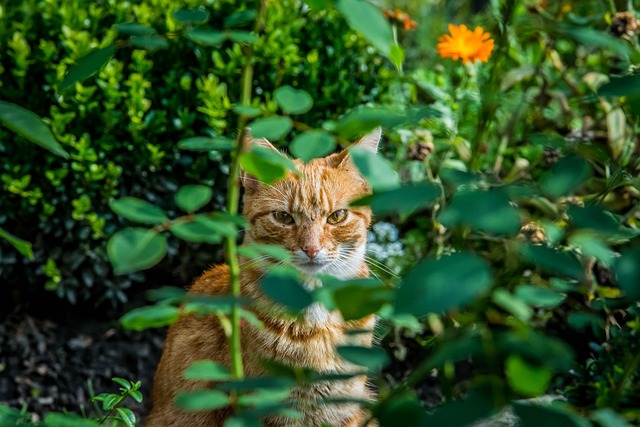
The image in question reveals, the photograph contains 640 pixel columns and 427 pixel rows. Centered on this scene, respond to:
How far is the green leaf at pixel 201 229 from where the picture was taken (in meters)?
1.31

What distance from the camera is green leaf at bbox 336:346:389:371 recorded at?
1271mm

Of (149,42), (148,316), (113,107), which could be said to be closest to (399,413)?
(148,316)

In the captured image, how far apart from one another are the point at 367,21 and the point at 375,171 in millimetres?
228

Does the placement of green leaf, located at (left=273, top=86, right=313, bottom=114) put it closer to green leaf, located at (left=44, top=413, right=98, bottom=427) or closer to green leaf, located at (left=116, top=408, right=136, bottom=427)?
green leaf, located at (left=44, top=413, right=98, bottom=427)

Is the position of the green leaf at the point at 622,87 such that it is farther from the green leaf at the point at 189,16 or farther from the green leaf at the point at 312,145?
the green leaf at the point at 189,16

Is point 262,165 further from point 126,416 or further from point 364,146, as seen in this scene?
point 364,146

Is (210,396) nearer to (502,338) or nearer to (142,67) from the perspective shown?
(502,338)

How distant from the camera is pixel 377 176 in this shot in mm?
1321

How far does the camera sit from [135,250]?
1.28 m

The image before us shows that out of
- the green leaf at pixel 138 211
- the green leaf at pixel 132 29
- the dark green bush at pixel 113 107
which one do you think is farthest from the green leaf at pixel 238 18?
the dark green bush at pixel 113 107

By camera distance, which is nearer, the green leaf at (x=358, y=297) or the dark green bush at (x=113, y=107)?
the green leaf at (x=358, y=297)

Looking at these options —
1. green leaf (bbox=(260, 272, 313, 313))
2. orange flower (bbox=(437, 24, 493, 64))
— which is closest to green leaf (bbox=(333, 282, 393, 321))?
green leaf (bbox=(260, 272, 313, 313))

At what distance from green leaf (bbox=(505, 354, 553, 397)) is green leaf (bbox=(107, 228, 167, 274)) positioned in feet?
1.73

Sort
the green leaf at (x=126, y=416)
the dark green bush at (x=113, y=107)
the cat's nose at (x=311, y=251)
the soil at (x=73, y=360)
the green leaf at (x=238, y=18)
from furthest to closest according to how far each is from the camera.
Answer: the soil at (x=73, y=360), the dark green bush at (x=113, y=107), the cat's nose at (x=311, y=251), the green leaf at (x=126, y=416), the green leaf at (x=238, y=18)
